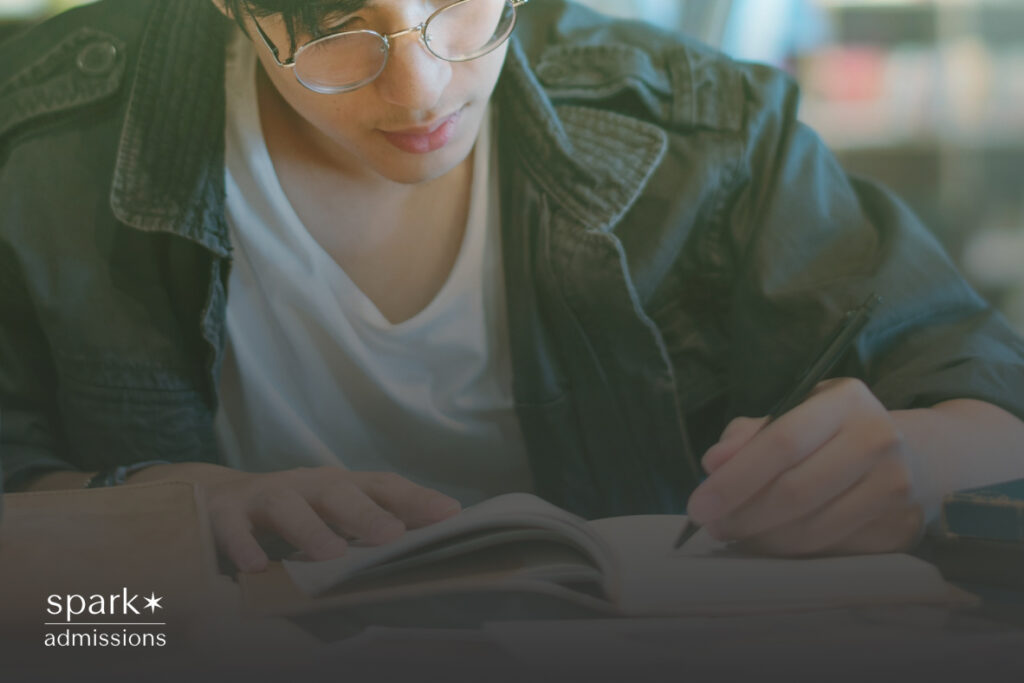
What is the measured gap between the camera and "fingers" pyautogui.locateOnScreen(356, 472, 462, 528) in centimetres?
40

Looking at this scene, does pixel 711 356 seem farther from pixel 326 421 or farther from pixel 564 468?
pixel 326 421

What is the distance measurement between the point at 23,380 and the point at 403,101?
268 millimetres

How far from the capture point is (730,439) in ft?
1.33

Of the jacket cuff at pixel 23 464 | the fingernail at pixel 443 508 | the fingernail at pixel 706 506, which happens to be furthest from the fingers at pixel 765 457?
the jacket cuff at pixel 23 464

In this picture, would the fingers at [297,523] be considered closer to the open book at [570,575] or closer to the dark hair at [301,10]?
the open book at [570,575]

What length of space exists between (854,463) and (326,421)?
28 cm

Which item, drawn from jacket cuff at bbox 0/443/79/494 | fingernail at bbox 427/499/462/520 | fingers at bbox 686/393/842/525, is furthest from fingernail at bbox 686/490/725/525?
jacket cuff at bbox 0/443/79/494

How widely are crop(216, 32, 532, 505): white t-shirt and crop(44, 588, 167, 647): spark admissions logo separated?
0.12m

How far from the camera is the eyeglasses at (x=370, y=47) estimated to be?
0.41 meters

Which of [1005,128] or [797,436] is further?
[1005,128]

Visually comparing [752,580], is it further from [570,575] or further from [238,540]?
[238,540]

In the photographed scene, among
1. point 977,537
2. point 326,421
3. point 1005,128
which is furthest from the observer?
point 1005,128

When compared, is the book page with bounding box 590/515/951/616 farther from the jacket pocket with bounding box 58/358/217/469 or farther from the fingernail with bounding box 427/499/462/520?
the jacket pocket with bounding box 58/358/217/469

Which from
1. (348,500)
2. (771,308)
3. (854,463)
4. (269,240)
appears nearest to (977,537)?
(854,463)
